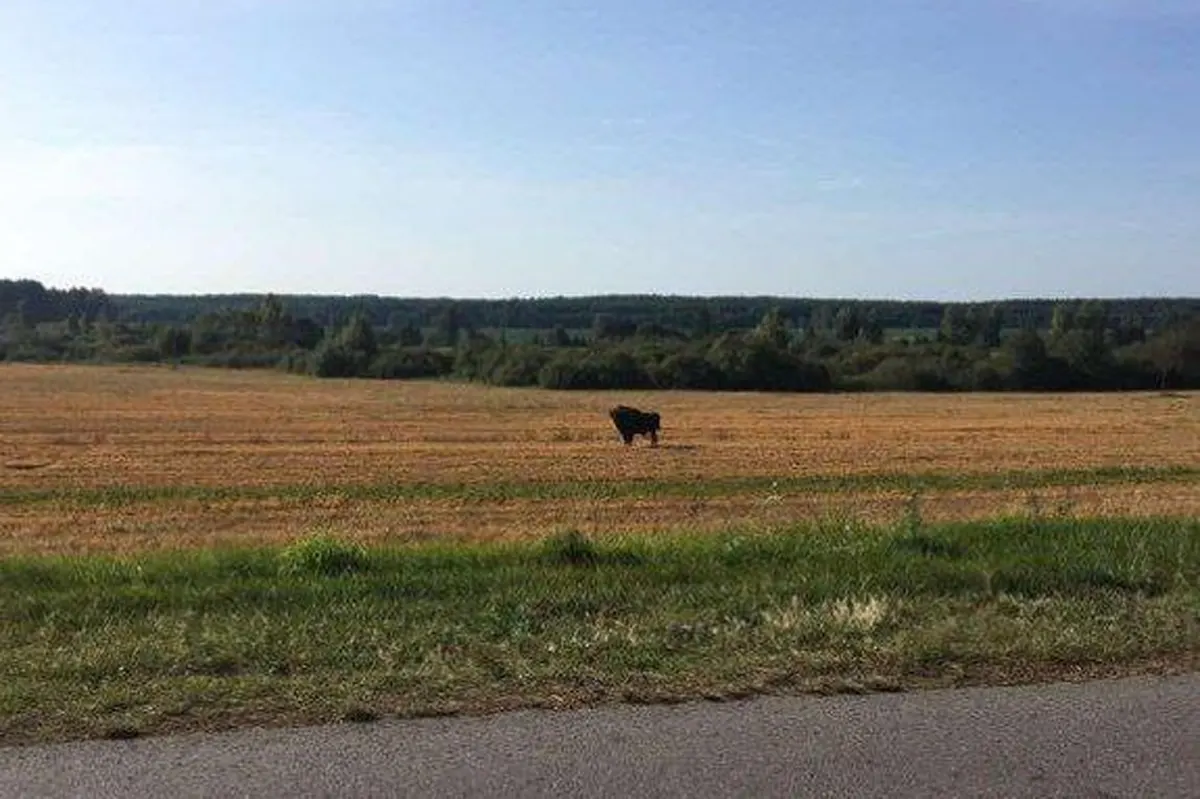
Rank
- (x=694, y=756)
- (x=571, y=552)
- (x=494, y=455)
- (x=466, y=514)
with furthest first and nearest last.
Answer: (x=494, y=455) < (x=466, y=514) < (x=571, y=552) < (x=694, y=756)

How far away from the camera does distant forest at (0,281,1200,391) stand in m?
84.2

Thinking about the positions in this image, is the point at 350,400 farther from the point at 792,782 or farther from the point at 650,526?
the point at 792,782

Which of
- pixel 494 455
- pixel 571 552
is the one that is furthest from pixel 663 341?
pixel 571 552

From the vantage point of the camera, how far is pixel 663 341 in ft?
325

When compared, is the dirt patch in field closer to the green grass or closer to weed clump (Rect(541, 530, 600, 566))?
the green grass

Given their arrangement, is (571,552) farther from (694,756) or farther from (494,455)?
(494,455)

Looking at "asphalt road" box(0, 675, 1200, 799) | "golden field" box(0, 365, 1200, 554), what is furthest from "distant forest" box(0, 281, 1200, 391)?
"asphalt road" box(0, 675, 1200, 799)

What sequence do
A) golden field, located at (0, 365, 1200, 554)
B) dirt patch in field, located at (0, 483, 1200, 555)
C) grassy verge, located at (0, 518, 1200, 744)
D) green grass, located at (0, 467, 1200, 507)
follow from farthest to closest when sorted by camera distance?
green grass, located at (0, 467, 1200, 507) → golden field, located at (0, 365, 1200, 554) → dirt patch in field, located at (0, 483, 1200, 555) → grassy verge, located at (0, 518, 1200, 744)

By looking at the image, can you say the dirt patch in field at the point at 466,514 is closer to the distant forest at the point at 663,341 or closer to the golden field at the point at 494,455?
the golden field at the point at 494,455

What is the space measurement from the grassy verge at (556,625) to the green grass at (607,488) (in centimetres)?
1466

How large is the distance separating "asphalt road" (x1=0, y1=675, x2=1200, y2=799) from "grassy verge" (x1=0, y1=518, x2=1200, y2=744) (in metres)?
0.27

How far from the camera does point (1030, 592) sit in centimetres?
777

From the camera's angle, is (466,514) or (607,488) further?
(607,488)

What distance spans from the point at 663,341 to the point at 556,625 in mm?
92412
